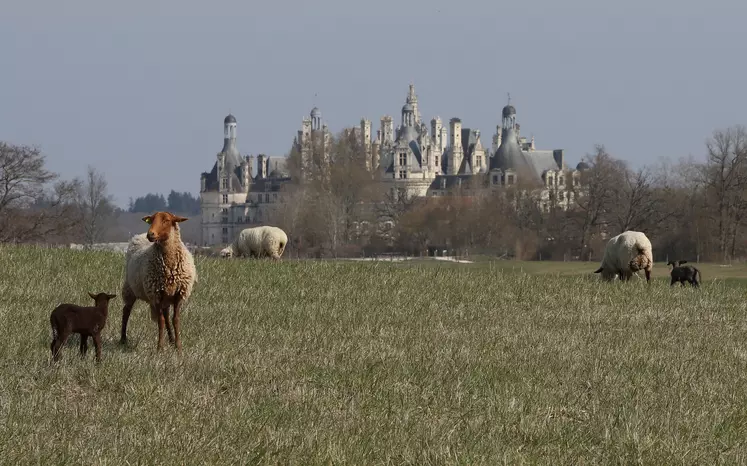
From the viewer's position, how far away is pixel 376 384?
469 inches

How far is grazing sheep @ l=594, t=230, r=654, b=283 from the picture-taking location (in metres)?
29.3

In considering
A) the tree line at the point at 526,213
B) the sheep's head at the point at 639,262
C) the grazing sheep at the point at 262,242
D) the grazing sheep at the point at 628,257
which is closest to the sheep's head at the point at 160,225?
the grazing sheep at the point at 628,257

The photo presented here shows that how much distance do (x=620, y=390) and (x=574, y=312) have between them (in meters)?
7.83

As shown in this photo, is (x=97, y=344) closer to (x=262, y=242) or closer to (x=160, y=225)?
(x=160, y=225)

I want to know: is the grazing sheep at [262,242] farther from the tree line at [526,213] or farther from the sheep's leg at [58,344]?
the tree line at [526,213]


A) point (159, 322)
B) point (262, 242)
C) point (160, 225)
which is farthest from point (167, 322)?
point (262, 242)

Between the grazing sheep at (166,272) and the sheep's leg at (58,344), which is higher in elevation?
the grazing sheep at (166,272)

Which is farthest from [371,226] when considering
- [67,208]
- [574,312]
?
[574,312]

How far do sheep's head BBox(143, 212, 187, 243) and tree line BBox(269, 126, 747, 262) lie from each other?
7526cm

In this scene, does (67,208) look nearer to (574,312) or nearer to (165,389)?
(574,312)

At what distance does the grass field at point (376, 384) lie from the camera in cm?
927

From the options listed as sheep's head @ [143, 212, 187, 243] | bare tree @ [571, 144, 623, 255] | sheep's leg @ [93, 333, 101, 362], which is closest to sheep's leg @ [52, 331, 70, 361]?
sheep's leg @ [93, 333, 101, 362]

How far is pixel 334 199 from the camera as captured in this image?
142250 mm

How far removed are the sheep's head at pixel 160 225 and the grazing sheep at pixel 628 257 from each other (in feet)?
55.3
